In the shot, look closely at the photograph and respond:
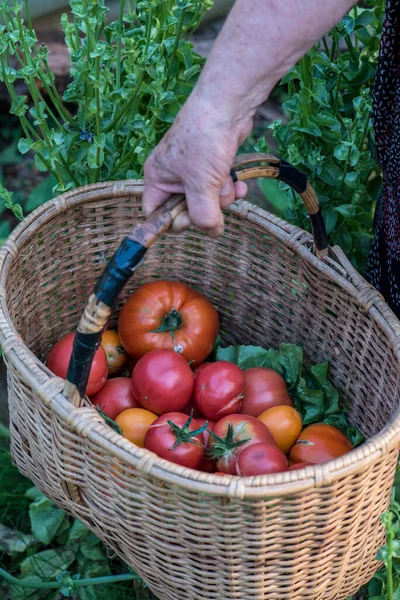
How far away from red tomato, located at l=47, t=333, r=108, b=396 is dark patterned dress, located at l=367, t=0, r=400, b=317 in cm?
63

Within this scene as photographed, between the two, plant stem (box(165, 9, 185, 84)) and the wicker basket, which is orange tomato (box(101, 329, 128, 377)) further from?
plant stem (box(165, 9, 185, 84))

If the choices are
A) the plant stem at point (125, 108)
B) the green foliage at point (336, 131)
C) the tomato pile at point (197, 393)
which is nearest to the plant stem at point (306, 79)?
the green foliage at point (336, 131)

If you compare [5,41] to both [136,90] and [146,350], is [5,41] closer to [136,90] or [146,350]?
[136,90]

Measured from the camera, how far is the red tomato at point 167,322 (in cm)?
167

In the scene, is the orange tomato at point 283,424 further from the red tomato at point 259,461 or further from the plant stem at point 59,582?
the plant stem at point 59,582

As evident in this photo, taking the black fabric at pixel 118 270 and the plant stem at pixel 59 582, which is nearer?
the black fabric at pixel 118 270

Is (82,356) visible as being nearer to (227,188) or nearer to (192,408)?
(227,188)

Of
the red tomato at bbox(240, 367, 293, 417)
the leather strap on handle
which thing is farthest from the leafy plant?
the red tomato at bbox(240, 367, 293, 417)

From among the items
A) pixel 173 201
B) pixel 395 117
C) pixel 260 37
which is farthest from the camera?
pixel 395 117

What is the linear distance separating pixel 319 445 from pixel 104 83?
2.85ft

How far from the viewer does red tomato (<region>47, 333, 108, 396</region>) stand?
149cm

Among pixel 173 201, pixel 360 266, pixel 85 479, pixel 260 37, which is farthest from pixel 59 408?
pixel 360 266

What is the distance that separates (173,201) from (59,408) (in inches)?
15.4

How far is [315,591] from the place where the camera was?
1.28m
